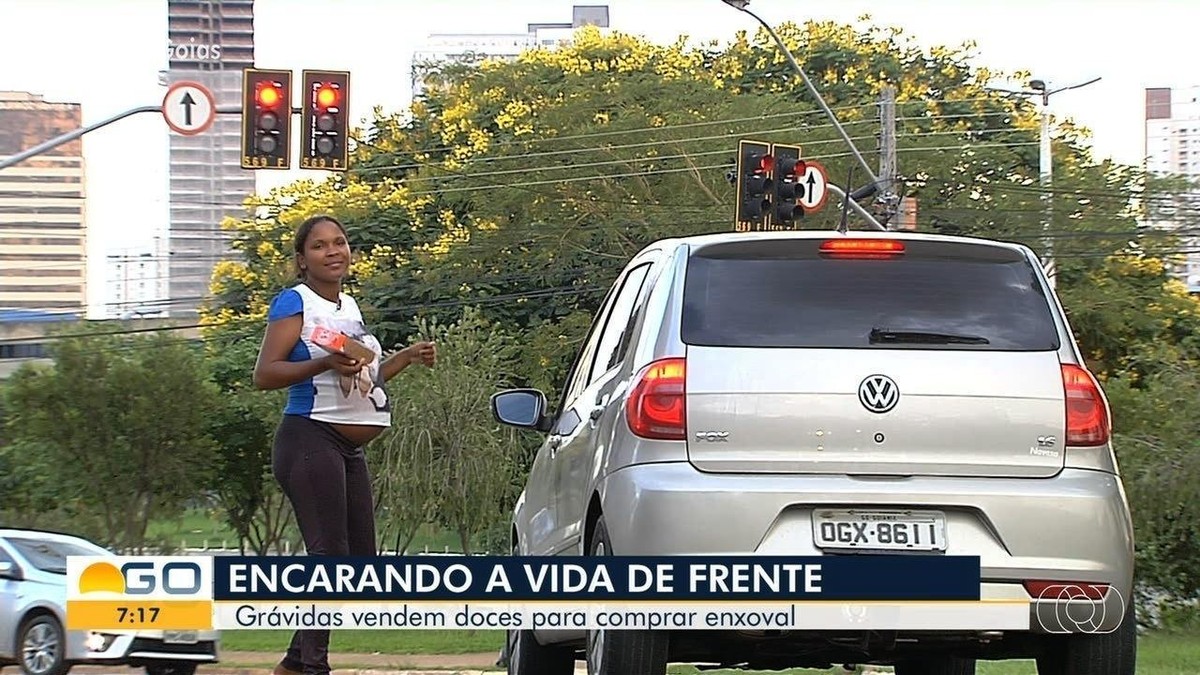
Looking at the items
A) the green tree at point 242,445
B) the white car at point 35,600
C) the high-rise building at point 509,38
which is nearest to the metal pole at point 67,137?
the white car at point 35,600

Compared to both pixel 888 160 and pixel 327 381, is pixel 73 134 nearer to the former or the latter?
pixel 888 160

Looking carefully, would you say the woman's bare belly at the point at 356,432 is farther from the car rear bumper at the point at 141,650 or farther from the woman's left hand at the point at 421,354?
the car rear bumper at the point at 141,650

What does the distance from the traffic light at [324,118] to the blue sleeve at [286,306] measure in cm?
1550

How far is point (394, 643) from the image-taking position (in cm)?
2747

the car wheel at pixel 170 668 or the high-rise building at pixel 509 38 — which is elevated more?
the high-rise building at pixel 509 38

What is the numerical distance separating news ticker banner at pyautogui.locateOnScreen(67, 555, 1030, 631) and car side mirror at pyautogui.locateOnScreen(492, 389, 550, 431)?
2.15 metres

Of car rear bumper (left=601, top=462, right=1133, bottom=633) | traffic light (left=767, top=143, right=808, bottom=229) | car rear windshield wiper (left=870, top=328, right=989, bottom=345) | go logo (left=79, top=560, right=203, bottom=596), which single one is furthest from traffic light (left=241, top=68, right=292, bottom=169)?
car rear bumper (left=601, top=462, right=1133, bottom=633)

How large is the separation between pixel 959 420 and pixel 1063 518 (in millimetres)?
403

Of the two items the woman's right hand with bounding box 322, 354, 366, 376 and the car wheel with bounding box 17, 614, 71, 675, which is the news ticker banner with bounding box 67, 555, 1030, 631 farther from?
the car wheel with bounding box 17, 614, 71, 675

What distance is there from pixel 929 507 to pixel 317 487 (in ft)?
6.85

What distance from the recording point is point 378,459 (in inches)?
1615

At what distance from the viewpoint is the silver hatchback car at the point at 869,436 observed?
5.48 m

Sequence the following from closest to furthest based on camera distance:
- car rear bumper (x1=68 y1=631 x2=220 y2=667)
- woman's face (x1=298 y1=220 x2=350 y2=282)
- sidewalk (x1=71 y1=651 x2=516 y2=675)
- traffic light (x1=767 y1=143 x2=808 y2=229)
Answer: woman's face (x1=298 y1=220 x2=350 y2=282), car rear bumper (x1=68 y1=631 x2=220 y2=667), sidewalk (x1=71 y1=651 x2=516 y2=675), traffic light (x1=767 y1=143 x2=808 y2=229)

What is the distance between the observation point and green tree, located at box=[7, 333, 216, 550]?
45219 millimetres
